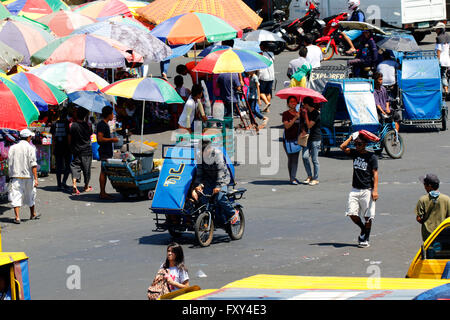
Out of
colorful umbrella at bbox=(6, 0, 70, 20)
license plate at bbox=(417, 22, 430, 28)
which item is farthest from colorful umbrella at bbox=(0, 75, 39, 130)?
license plate at bbox=(417, 22, 430, 28)

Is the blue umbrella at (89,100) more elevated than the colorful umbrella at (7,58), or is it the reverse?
the colorful umbrella at (7,58)

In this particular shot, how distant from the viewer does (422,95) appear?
21484mm

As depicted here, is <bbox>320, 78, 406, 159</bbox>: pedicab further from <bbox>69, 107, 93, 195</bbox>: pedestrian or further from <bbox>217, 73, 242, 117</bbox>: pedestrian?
<bbox>69, 107, 93, 195</bbox>: pedestrian

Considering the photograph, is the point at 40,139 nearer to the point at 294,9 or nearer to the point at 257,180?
the point at 257,180

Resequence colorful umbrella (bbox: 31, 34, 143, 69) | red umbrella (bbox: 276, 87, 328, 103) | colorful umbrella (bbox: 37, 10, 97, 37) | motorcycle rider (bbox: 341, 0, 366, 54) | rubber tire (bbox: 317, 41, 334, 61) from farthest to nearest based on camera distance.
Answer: rubber tire (bbox: 317, 41, 334, 61) → motorcycle rider (bbox: 341, 0, 366, 54) → colorful umbrella (bbox: 37, 10, 97, 37) → colorful umbrella (bbox: 31, 34, 143, 69) → red umbrella (bbox: 276, 87, 328, 103)

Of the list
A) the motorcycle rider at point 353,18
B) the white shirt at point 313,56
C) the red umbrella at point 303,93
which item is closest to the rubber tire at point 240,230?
the red umbrella at point 303,93

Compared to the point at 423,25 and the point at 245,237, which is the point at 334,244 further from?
the point at 423,25

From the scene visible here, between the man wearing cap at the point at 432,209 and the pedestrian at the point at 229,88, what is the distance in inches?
410

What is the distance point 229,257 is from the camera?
12023 millimetres

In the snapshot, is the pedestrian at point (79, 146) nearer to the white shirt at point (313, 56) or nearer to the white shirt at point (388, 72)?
the white shirt at point (388, 72)

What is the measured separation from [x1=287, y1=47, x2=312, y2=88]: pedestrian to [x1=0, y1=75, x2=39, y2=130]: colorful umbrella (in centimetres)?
867

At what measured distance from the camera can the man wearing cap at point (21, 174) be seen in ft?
48.1

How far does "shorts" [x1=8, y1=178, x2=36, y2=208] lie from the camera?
14.6 metres

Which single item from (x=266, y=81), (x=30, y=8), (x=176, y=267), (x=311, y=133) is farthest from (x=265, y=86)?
(x=176, y=267)
